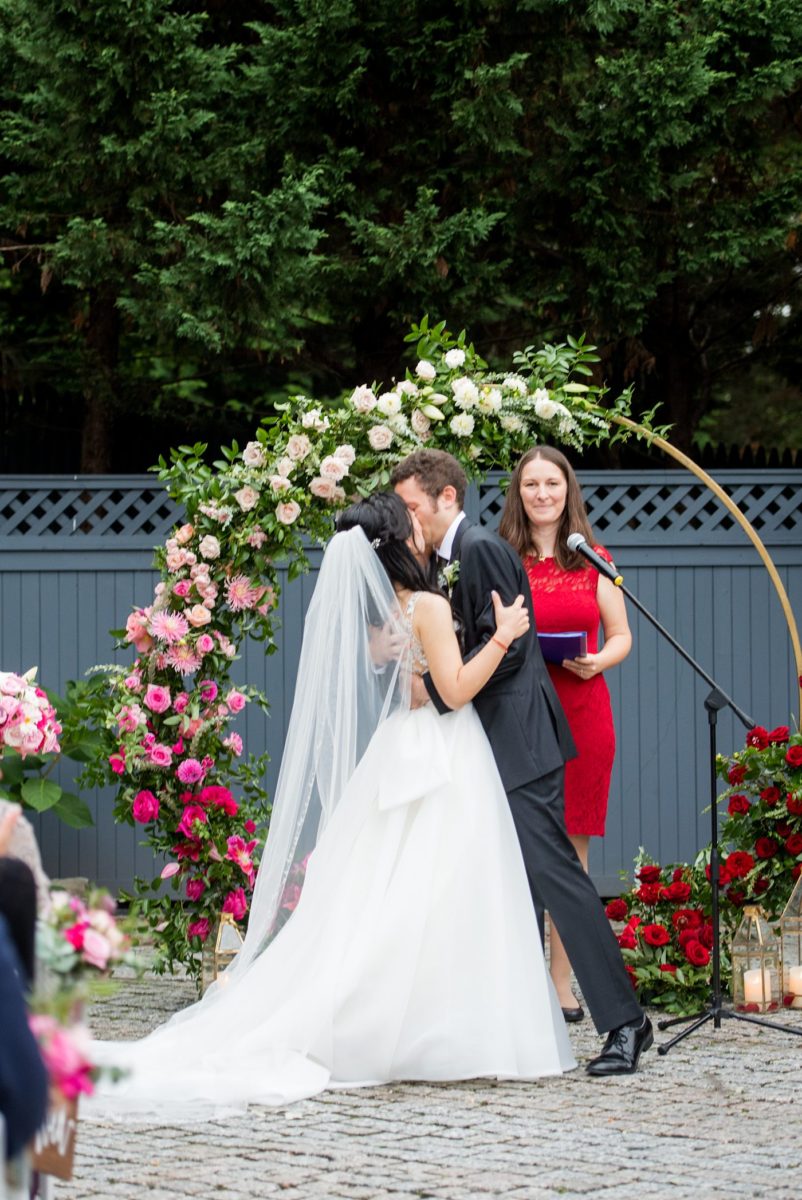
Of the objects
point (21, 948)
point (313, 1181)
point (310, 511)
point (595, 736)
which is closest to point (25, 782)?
point (310, 511)

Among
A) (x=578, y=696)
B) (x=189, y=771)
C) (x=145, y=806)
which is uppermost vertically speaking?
(x=578, y=696)

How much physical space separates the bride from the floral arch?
69 centimetres

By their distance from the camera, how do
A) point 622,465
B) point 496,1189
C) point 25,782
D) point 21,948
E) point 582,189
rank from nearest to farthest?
point 21,948
point 496,1189
point 25,782
point 582,189
point 622,465

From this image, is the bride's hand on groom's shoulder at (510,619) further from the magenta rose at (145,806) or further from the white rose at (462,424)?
the magenta rose at (145,806)

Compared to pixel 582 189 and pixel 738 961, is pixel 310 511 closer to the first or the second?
pixel 738 961

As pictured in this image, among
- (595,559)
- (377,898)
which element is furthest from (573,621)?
(377,898)

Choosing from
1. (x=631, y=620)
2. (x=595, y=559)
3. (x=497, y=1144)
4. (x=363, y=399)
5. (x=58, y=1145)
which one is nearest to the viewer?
(x=58, y=1145)

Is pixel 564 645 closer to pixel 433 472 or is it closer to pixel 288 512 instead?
pixel 433 472

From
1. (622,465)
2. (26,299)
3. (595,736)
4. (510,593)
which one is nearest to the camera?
(510,593)

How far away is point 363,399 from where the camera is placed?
5820 millimetres

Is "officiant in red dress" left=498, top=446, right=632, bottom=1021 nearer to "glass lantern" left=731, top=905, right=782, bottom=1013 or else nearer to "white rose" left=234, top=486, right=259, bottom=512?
"glass lantern" left=731, top=905, right=782, bottom=1013

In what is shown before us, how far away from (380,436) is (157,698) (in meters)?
1.27

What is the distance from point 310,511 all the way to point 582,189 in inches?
143

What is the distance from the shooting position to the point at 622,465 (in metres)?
11.4
